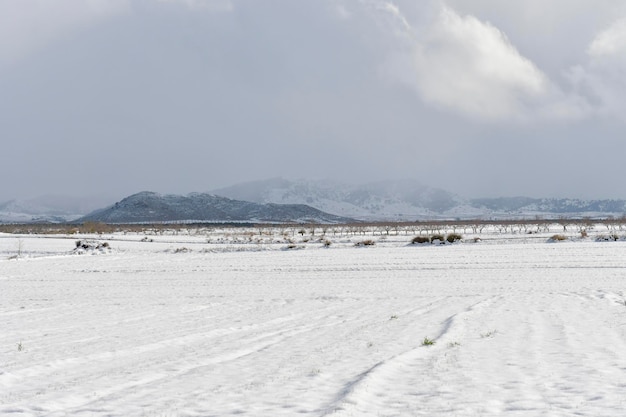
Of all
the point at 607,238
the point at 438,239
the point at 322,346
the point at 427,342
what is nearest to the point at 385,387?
the point at 427,342

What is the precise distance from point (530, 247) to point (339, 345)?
3540 cm

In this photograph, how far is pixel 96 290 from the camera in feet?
76.0

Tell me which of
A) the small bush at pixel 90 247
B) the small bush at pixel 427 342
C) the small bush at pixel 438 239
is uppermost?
the small bush at pixel 438 239

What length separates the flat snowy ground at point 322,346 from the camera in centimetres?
656

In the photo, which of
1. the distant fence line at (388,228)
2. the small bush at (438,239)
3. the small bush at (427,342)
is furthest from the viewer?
the distant fence line at (388,228)

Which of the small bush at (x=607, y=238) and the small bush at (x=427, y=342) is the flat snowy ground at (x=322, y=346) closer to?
the small bush at (x=427, y=342)

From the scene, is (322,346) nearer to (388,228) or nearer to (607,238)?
(607,238)

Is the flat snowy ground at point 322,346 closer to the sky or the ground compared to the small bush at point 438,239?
closer to the ground

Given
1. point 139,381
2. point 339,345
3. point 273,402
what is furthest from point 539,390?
point 139,381

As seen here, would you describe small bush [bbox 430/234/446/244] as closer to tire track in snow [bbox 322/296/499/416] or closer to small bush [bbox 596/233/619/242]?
small bush [bbox 596/233/619/242]

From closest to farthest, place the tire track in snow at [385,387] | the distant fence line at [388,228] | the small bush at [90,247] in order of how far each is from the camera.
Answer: the tire track in snow at [385,387] → the small bush at [90,247] → the distant fence line at [388,228]

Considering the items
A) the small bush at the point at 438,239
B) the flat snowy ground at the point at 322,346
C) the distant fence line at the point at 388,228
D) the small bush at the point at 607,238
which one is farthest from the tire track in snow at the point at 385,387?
the distant fence line at the point at 388,228

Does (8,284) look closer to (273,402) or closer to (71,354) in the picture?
(71,354)

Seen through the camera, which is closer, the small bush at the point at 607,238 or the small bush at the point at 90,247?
the small bush at the point at 607,238
